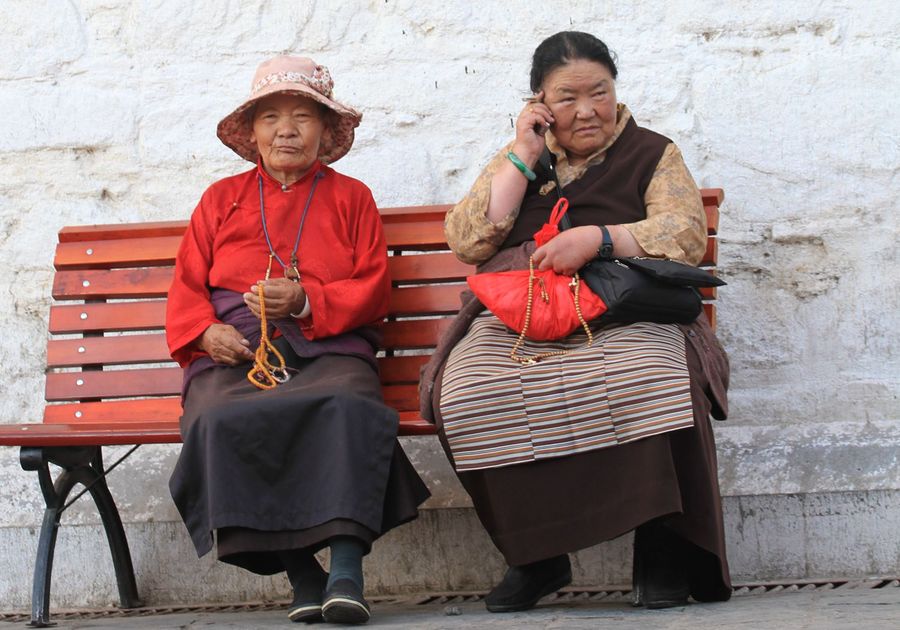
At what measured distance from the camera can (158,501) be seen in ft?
14.7

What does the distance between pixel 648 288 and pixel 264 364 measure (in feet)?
3.49

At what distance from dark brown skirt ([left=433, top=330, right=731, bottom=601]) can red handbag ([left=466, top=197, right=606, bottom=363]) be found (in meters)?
0.32

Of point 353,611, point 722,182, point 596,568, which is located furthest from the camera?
point 722,182

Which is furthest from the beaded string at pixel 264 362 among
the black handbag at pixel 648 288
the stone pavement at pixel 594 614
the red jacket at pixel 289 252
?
the black handbag at pixel 648 288

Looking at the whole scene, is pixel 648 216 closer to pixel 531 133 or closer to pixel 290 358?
pixel 531 133

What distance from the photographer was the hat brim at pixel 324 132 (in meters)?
4.20

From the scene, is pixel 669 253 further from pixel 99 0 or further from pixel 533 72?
pixel 99 0

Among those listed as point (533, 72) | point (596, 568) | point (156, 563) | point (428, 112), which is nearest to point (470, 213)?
point (533, 72)

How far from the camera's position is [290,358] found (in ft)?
13.0

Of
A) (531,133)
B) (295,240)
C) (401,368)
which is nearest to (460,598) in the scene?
(401,368)

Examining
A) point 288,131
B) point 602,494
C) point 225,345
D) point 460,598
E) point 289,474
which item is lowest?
point 460,598

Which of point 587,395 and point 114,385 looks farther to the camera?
point 114,385

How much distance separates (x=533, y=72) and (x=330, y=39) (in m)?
0.97

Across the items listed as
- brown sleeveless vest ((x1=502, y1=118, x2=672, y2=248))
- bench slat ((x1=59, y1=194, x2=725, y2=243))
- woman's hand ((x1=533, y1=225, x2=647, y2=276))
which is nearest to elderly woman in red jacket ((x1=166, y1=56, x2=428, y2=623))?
bench slat ((x1=59, y1=194, x2=725, y2=243))
